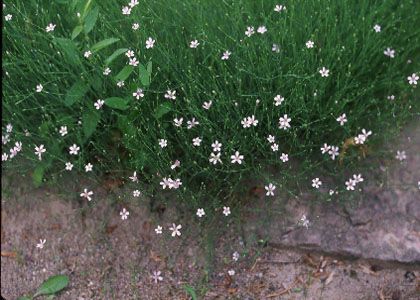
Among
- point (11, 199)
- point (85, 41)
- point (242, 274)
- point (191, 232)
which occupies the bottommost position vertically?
point (242, 274)

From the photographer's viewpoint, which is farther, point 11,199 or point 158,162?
point 11,199

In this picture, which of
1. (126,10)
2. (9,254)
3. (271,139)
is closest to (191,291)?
(271,139)

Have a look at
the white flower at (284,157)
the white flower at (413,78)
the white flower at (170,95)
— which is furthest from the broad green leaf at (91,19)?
the white flower at (413,78)

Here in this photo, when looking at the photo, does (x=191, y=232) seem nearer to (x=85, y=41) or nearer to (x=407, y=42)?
(x=85, y=41)

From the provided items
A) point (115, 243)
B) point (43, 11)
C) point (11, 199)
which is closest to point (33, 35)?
point (43, 11)

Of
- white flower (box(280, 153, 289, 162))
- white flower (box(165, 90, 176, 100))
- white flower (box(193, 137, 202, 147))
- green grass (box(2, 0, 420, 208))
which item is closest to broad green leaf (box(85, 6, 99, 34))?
green grass (box(2, 0, 420, 208))

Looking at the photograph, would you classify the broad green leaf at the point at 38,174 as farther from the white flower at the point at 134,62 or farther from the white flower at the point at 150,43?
the white flower at the point at 150,43
